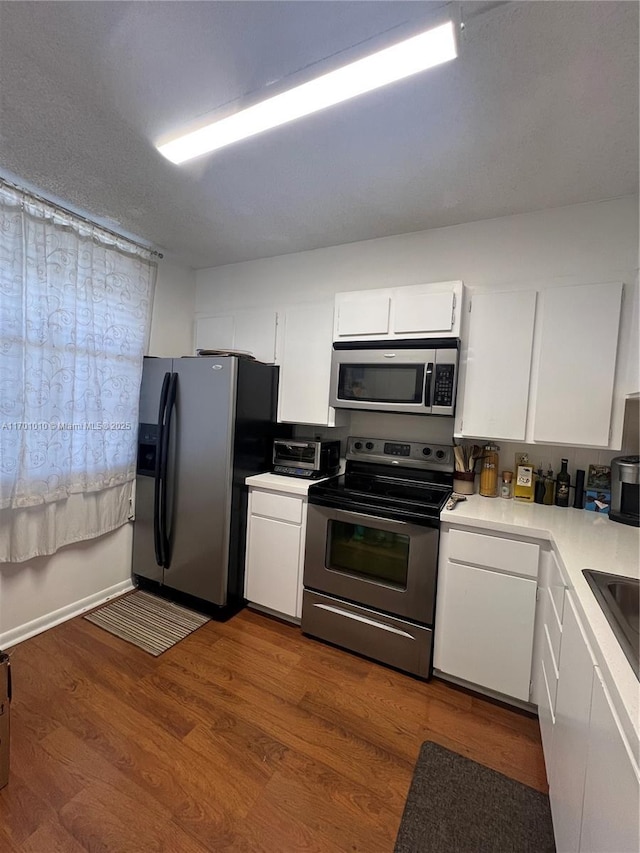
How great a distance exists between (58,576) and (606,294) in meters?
3.57

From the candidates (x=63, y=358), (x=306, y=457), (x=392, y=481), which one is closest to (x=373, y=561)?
(x=392, y=481)

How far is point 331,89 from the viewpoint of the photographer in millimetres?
1156

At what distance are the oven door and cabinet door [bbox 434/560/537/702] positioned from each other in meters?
0.10

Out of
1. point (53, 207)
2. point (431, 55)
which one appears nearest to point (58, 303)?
point (53, 207)

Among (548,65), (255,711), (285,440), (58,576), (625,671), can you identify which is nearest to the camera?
(625,671)

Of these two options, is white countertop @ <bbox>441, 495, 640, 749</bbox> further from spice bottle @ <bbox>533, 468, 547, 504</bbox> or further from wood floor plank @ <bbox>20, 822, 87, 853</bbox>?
wood floor plank @ <bbox>20, 822, 87, 853</bbox>

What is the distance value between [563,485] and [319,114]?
214cm

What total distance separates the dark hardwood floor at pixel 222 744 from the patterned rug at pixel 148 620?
8cm

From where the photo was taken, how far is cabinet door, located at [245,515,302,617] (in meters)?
2.31

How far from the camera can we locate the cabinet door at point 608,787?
0.64 metres

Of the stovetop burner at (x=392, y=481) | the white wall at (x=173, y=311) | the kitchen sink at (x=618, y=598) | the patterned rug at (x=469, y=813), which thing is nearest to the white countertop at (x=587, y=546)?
the kitchen sink at (x=618, y=598)

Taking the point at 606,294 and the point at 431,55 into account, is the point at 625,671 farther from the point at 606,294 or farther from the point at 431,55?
the point at 606,294

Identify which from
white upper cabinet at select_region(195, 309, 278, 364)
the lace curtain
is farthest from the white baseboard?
white upper cabinet at select_region(195, 309, 278, 364)

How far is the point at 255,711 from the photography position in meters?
1.72
